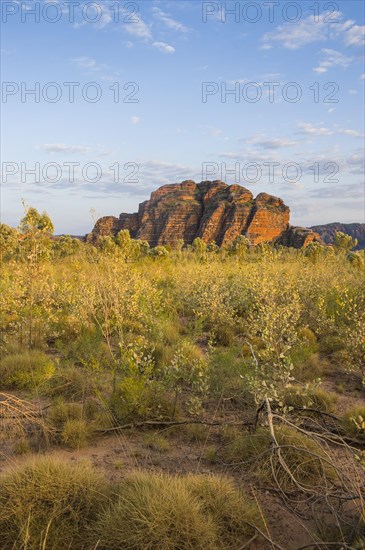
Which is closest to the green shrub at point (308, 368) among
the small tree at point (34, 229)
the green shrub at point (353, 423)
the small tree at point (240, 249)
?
the green shrub at point (353, 423)

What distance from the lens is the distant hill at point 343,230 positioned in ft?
324

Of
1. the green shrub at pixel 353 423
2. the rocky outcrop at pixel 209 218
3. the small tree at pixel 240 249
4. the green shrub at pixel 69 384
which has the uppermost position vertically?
the rocky outcrop at pixel 209 218

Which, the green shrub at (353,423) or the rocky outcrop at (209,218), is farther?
the rocky outcrop at (209,218)

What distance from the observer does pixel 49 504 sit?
9.40ft

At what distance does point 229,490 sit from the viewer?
3.07 metres

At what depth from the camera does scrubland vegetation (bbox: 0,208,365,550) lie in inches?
107

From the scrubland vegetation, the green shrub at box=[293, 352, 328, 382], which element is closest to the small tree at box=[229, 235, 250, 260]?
the scrubland vegetation

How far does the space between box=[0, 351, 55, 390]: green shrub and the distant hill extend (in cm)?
9459

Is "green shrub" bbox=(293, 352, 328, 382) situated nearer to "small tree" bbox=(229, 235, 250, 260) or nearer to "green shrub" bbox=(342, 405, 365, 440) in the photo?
"green shrub" bbox=(342, 405, 365, 440)

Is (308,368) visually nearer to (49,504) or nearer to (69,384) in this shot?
(69,384)

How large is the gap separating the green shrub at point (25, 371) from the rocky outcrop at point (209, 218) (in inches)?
2703

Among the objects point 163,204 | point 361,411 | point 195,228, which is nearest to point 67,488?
point 361,411

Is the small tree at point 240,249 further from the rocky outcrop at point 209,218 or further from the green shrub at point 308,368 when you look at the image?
the rocky outcrop at point 209,218

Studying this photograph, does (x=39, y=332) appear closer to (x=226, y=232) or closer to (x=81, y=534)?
(x=81, y=534)
